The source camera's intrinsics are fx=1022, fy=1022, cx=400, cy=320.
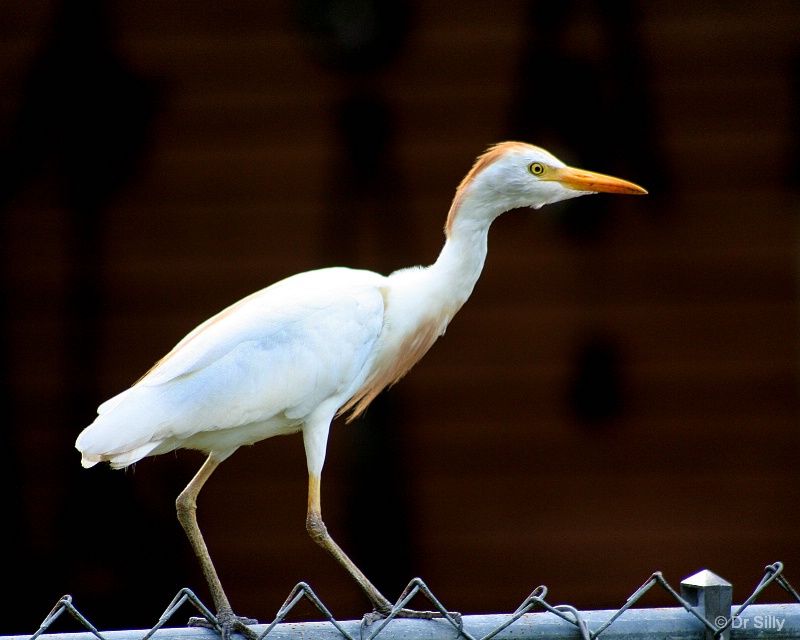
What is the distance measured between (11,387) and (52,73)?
45.5 inches

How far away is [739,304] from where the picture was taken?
3879mm

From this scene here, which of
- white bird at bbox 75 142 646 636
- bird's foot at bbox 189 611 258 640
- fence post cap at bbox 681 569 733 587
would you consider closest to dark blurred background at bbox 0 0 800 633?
white bird at bbox 75 142 646 636

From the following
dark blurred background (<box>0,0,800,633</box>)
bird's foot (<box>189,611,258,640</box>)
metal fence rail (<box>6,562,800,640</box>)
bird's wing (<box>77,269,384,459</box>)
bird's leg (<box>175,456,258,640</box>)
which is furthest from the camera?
dark blurred background (<box>0,0,800,633</box>)

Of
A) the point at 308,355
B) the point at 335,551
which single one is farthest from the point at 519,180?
the point at 335,551

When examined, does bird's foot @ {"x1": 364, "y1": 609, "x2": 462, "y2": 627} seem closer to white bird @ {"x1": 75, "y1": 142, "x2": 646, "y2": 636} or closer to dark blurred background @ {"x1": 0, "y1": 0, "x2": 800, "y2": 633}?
white bird @ {"x1": 75, "y1": 142, "x2": 646, "y2": 636}

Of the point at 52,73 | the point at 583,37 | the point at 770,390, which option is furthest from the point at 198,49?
the point at 770,390

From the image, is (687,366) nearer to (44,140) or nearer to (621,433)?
(621,433)

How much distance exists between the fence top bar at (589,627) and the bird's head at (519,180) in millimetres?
1179

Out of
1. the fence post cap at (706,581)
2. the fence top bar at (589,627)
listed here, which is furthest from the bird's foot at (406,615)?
the fence post cap at (706,581)

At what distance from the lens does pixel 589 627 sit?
1.48m

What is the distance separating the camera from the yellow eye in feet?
8.12

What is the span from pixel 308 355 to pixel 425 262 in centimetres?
159

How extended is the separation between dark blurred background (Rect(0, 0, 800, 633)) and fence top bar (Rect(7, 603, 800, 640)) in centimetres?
236

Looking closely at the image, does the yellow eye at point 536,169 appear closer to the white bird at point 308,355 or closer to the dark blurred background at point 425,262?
the white bird at point 308,355
